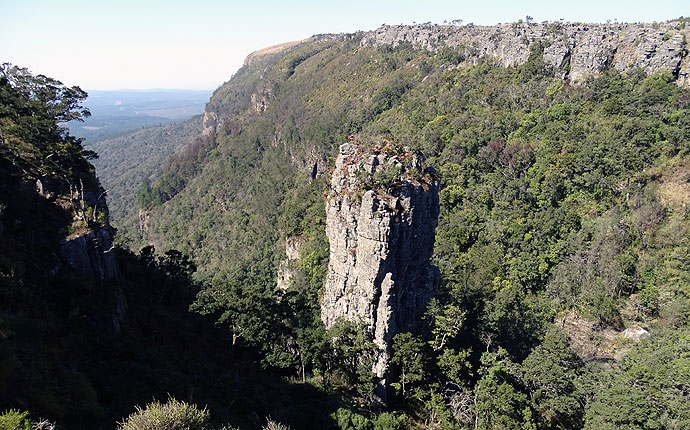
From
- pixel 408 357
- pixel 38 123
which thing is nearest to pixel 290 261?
pixel 408 357

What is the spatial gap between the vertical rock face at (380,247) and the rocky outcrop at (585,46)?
56.2 meters

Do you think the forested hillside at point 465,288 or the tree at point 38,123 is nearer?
the forested hillside at point 465,288

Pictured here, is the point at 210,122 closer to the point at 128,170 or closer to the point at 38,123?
the point at 128,170

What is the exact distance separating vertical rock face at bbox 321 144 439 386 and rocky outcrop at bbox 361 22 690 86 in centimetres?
5619

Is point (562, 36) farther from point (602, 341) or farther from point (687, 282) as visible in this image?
point (602, 341)

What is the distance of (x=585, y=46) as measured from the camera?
69.2 metres

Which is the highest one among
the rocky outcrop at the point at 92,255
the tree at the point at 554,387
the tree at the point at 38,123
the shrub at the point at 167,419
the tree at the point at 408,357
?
the tree at the point at 38,123

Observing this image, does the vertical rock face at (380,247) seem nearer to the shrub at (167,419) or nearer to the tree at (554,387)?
the tree at (554,387)

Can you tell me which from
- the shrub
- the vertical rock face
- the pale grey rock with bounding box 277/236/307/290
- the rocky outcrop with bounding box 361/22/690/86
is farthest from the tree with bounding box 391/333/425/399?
the rocky outcrop with bounding box 361/22/690/86

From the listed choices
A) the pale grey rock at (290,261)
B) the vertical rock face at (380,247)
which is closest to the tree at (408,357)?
the vertical rock face at (380,247)

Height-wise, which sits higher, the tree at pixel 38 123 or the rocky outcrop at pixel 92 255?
the tree at pixel 38 123

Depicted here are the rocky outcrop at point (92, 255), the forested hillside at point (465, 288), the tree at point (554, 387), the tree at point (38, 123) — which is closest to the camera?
the forested hillside at point (465, 288)

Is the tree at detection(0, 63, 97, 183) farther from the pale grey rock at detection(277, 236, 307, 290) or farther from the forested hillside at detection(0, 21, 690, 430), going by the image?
the pale grey rock at detection(277, 236, 307, 290)

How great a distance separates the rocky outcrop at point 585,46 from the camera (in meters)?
58.0
